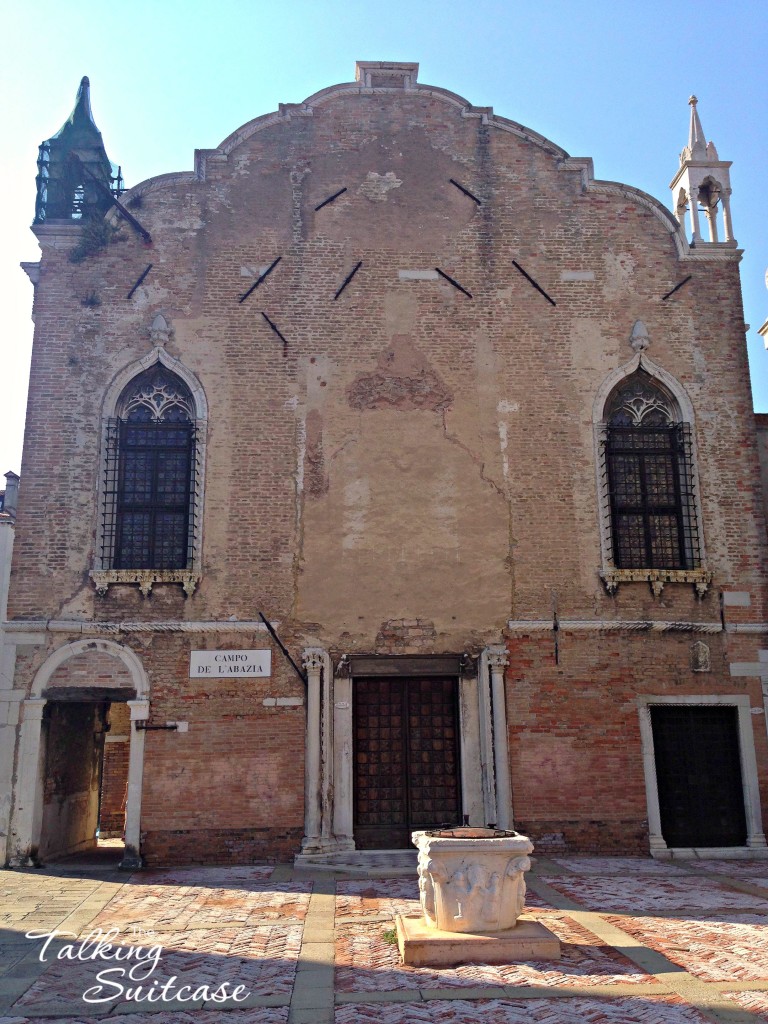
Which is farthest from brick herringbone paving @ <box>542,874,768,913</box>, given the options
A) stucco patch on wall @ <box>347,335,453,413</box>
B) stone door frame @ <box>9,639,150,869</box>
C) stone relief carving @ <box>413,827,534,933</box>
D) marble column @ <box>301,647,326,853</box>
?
stucco patch on wall @ <box>347,335,453,413</box>

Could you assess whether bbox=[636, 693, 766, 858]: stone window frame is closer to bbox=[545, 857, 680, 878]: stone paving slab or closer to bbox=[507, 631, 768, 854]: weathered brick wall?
bbox=[507, 631, 768, 854]: weathered brick wall

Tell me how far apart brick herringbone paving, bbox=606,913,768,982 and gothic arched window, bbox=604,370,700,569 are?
637cm

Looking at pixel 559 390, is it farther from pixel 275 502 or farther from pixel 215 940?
pixel 215 940

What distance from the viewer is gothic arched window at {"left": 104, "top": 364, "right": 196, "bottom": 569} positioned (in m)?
13.9

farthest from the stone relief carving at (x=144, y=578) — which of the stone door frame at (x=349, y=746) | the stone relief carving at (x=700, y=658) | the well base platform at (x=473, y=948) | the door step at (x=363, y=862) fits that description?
the stone relief carving at (x=700, y=658)

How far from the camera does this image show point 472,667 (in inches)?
531

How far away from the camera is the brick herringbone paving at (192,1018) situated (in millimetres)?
6223

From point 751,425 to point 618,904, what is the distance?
28.2 ft

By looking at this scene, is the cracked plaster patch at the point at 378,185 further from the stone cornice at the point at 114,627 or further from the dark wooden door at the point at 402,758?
the dark wooden door at the point at 402,758

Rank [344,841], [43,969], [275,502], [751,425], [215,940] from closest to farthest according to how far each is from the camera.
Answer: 1. [43,969]
2. [215,940]
3. [344,841]
4. [275,502]
5. [751,425]

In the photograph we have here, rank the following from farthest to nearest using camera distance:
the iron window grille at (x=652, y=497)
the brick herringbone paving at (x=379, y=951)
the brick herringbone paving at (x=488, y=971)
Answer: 1. the iron window grille at (x=652, y=497)
2. the brick herringbone paving at (x=488, y=971)
3. the brick herringbone paving at (x=379, y=951)

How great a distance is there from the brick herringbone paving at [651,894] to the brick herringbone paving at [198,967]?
3.55 metres

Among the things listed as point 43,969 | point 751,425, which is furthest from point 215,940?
point 751,425

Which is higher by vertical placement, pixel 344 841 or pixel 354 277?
pixel 354 277
